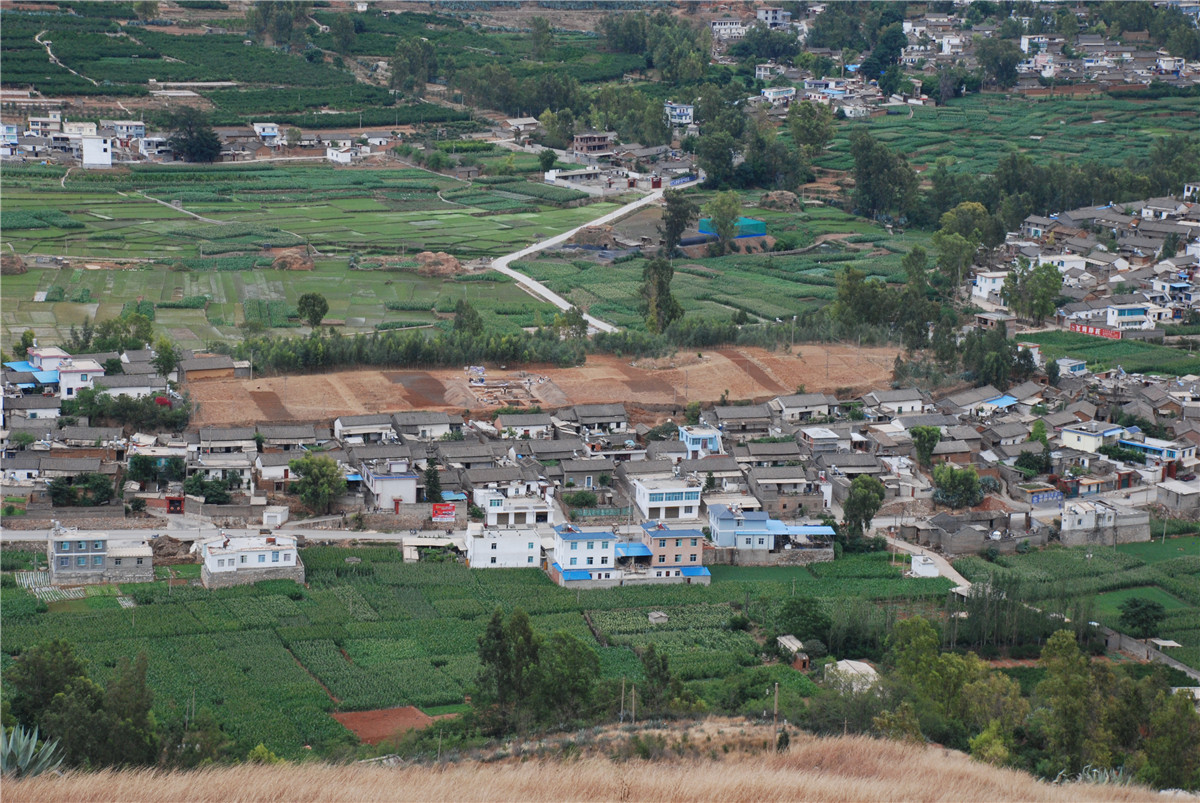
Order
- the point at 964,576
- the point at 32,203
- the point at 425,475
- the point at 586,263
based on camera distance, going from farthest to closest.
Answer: the point at 32,203, the point at 586,263, the point at 425,475, the point at 964,576

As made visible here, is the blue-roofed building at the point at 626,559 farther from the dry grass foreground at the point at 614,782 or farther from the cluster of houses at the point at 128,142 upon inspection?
the cluster of houses at the point at 128,142

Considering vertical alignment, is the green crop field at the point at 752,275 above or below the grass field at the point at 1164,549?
above

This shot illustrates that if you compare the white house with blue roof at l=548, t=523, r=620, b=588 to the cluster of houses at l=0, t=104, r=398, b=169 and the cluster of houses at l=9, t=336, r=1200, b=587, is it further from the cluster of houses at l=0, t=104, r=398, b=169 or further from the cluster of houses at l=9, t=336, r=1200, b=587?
the cluster of houses at l=0, t=104, r=398, b=169

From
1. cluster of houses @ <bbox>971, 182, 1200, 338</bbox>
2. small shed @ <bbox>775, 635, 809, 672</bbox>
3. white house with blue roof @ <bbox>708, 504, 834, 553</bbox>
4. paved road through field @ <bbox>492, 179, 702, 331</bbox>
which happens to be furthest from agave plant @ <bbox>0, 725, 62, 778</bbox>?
cluster of houses @ <bbox>971, 182, 1200, 338</bbox>

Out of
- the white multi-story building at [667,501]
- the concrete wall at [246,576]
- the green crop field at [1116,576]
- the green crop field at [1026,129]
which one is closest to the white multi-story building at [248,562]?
the concrete wall at [246,576]

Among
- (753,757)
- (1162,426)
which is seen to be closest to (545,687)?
(753,757)

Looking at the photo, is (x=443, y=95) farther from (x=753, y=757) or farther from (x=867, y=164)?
(x=753, y=757)
